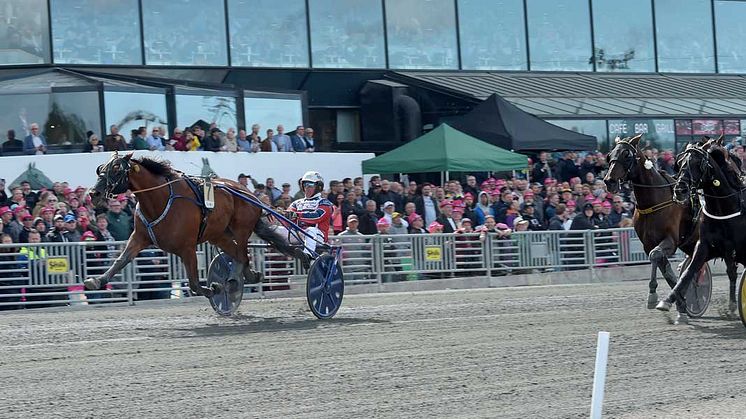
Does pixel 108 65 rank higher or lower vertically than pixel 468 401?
higher

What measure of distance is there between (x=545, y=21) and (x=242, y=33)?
9.01 m

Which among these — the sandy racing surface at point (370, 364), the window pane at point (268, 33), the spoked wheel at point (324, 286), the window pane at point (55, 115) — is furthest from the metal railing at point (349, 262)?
the window pane at point (268, 33)

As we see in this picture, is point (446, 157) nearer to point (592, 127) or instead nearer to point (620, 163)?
point (592, 127)

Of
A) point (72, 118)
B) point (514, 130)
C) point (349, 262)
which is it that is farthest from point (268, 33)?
point (349, 262)

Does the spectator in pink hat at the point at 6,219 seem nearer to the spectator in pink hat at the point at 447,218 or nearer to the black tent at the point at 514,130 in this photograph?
the spectator in pink hat at the point at 447,218

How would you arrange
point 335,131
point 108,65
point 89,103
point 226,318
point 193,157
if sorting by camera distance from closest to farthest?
point 226,318 → point 193,157 → point 89,103 → point 108,65 → point 335,131

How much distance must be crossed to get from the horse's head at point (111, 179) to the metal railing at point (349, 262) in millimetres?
2000

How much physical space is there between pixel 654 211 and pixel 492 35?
1835cm

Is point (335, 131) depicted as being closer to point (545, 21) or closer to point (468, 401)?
point (545, 21)

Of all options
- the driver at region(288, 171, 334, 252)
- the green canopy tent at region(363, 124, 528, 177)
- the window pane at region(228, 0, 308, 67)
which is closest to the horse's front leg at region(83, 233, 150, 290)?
the driver at region(288, 171, 334, 252)

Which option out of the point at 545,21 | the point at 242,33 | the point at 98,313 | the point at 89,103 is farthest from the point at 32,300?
the point at 545,21

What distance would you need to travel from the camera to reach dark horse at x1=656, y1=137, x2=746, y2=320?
1223 centimetres

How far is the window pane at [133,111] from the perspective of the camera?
2219 cm

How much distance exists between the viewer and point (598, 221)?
22656mm
